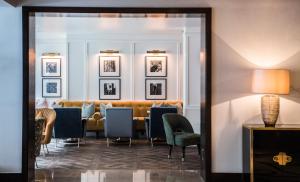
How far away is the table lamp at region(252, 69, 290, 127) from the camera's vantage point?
4973 mm

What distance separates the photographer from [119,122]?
30.5 ft

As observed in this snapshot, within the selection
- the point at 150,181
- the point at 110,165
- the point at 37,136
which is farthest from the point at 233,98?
the point at 37,136

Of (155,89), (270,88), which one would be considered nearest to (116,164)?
(270,88)

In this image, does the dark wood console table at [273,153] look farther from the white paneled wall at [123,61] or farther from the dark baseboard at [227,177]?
the white paneled wall at [123,61]

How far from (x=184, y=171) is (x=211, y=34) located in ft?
7.61

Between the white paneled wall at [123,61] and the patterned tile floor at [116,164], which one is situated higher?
the white paneled wall at [123,61]

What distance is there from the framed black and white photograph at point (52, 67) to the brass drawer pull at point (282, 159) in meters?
8.28

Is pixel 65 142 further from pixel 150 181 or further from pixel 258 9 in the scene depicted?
pixel 258 9

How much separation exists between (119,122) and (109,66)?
2.84m

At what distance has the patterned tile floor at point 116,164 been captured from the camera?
6027 mm

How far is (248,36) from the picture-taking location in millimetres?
5473

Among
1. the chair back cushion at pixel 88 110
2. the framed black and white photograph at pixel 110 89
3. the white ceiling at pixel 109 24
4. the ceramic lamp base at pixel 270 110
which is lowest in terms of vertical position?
the chair back cushion at pixel 88 110

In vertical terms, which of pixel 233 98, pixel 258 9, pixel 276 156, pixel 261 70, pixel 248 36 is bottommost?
pixel 276 156

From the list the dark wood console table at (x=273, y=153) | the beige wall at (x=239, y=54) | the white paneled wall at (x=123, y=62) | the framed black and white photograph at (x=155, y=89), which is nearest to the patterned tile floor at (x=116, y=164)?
the beige wall at (x=239, y=54)
